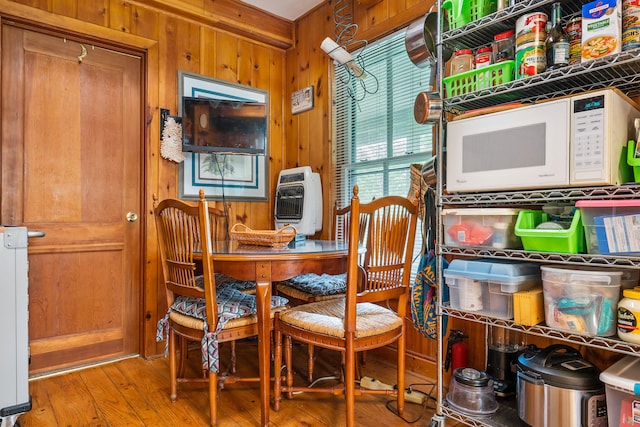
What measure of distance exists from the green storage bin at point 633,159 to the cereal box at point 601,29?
0.97 feet

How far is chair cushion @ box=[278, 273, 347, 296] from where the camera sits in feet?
7.65

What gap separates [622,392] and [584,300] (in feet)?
0.99

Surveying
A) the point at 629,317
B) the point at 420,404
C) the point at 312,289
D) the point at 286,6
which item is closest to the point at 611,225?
the point at 629,317

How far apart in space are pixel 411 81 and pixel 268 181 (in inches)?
55.2

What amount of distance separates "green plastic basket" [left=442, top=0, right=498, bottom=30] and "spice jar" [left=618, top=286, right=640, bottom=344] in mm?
1146

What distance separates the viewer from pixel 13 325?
1693mm

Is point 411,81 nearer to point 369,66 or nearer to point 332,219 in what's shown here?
point 369,66

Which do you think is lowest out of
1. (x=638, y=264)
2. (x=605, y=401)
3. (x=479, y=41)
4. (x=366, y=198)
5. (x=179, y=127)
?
(x=605, y=401)

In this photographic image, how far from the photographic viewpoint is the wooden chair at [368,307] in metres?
1.65

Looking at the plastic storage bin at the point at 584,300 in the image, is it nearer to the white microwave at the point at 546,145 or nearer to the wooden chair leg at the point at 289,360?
the white microwave at the point at 546,145

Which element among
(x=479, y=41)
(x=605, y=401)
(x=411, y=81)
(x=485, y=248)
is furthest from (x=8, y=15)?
(x=605, y=401)

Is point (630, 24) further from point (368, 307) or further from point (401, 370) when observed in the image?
point (401, 370)

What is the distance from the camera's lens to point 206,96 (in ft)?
9.69

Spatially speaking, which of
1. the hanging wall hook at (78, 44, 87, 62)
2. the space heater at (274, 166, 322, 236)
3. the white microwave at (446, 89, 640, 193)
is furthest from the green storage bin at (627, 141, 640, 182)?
the hanging wall hook at (78, 44, 87, 62)
